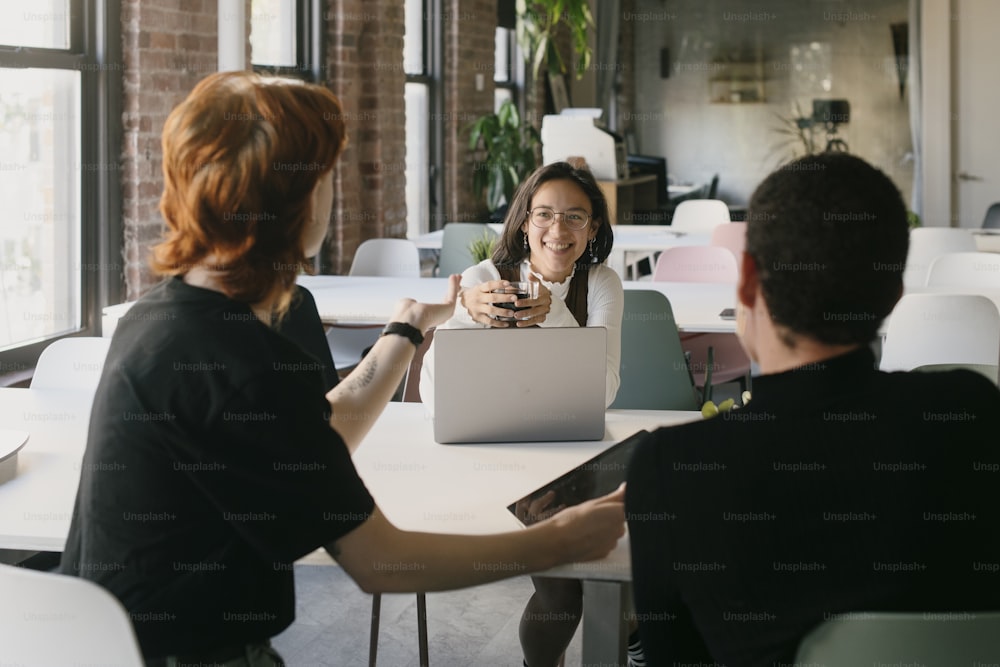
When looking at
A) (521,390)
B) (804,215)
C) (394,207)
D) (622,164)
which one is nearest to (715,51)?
(622,164)

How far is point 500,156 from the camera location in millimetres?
8289

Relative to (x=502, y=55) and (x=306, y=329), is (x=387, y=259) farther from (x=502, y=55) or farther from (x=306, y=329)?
(x=502, y=55)

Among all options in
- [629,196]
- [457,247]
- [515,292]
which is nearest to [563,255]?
[515,292]

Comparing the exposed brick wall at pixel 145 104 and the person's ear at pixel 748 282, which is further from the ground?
the exposed brick wall at pixel 145 104

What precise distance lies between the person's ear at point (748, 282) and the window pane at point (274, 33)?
5.02m

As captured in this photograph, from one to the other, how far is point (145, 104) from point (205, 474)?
3.47m

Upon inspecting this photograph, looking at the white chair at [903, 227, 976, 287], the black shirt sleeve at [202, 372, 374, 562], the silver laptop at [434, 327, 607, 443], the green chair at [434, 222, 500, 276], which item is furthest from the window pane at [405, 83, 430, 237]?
the black shirt sleeve at [202, 372, 374, 562]

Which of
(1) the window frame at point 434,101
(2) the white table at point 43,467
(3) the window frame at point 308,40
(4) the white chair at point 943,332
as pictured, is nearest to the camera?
(2) the white table at point 43,467

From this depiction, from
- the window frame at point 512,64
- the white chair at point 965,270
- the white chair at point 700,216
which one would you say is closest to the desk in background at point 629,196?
the white chair at point 700,216

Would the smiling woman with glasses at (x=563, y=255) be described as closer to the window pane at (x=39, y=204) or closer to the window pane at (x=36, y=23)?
the window pane at (x=39, y=204)

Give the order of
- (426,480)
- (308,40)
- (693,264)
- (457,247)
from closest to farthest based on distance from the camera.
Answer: (426,480) < (693,264) < (457,247) < (308,40)

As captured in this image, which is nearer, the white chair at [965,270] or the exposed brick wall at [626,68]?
the white chair at [965,270]

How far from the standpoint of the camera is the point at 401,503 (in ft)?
6.56

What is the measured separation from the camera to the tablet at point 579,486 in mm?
1929
